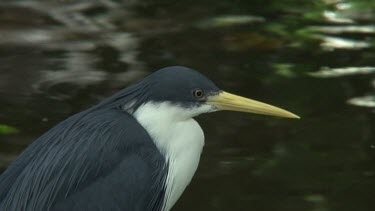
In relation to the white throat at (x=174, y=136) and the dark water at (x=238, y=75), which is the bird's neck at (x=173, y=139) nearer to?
the white throat at (x=174, y=136)

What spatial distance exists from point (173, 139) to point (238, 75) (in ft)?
10.6

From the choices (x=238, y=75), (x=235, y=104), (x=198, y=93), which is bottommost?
(x=238, y=75)

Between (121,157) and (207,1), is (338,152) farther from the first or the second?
(207,1)

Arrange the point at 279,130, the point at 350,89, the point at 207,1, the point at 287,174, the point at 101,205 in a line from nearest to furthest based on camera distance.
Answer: the point at 101,205, the point at 287,174, the point at 279,130, the point at 350,89, the point at 207,1

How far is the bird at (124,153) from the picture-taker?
6.43 m

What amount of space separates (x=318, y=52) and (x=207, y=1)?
1.96m

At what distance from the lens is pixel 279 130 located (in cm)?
891

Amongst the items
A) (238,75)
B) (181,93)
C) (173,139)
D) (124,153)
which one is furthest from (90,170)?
(238,75)

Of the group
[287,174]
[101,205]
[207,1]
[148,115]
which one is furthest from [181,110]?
[207,1]

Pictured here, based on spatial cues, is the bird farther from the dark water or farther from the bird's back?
the dark water

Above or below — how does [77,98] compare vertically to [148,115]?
below

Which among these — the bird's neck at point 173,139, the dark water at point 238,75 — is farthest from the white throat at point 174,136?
the dark water at point 238,75

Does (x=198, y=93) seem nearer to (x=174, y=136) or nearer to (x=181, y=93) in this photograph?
(x=181, y=93)

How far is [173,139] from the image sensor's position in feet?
22.4
